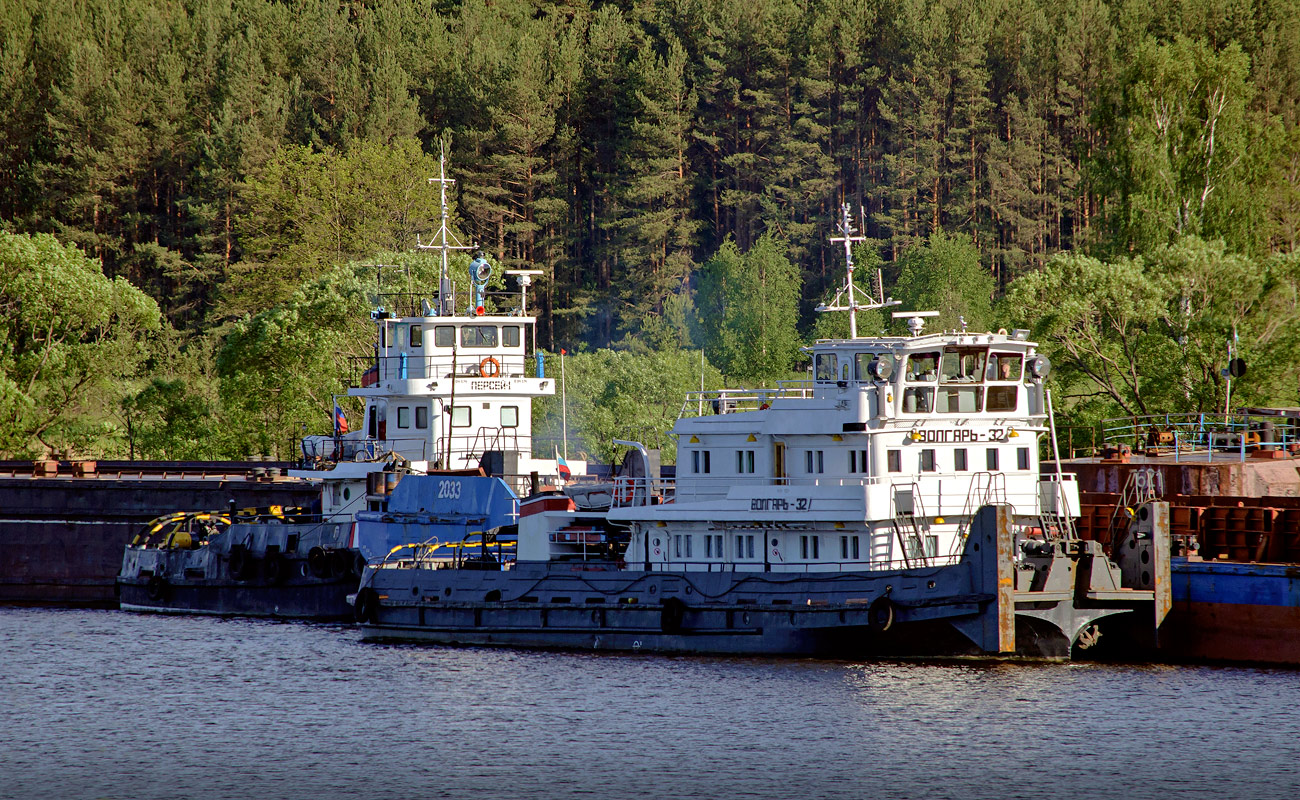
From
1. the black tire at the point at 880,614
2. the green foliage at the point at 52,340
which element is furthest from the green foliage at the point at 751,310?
the black tire at the point at 880,614

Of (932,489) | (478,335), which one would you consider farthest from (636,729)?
(478,335)

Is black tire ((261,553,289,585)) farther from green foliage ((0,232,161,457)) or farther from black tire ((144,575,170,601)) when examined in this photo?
green foliage ((0,232,161,457))

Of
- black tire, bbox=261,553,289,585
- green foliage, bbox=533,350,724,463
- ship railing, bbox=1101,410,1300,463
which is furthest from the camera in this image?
green foliage, bbox=533,350,724,463

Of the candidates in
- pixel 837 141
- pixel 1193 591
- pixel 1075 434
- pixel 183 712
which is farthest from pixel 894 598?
→ pixel 837 141

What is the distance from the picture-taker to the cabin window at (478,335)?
43.3 meters

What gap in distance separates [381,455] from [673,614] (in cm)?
1409

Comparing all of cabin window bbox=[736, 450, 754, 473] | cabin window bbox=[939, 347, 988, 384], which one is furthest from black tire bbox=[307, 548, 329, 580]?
cabin window bbox=[939, 347, 988, 384]

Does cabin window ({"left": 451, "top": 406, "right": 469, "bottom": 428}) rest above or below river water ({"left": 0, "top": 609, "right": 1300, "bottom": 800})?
above

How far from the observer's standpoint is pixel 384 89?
83.4m

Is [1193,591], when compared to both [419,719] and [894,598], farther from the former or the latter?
[419,719]

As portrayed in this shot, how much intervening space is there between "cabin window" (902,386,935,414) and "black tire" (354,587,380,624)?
1323 centimetres

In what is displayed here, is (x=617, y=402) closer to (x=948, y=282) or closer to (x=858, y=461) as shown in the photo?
(x=948, y=282)

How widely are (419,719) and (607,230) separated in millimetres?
62579

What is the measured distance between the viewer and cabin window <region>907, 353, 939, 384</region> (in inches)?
1236
